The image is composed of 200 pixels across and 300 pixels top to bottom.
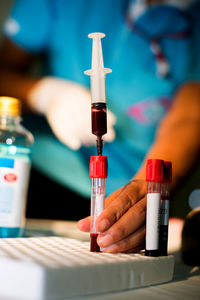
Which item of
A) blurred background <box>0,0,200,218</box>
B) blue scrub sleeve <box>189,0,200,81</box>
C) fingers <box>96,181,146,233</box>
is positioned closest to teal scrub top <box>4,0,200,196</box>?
blue scrub sleeve <box>189,0,200,81</box>

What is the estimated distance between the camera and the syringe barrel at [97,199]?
0.50 meters

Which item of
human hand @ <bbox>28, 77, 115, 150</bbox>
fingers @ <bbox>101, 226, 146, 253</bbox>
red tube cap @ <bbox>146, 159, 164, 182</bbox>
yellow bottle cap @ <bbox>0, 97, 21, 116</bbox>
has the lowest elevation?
fingers @ <bbox>101, 226, 146, 253</bbox>

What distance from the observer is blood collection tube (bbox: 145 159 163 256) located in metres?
0.47

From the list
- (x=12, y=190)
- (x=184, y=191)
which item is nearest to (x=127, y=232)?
(x=12, y=190)

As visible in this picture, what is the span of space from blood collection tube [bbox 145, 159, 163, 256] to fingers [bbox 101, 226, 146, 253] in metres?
0.02

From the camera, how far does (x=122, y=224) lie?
1.60 ft

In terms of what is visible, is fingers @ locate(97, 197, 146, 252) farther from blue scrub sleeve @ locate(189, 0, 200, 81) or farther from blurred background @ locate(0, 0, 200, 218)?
blue scrub sleeve @ locate(189, 0, 200, 81)

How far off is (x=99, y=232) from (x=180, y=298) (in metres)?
0.13

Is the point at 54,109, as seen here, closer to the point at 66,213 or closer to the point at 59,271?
the point at 66,213

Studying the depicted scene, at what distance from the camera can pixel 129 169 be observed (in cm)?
119

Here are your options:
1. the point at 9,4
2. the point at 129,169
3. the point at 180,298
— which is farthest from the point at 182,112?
the point at 180,298

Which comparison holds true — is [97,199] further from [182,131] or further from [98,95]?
[182,131]

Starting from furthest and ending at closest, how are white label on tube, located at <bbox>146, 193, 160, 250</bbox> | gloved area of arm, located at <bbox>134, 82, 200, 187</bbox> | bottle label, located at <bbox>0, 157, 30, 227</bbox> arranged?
gloved area of arm, located at <bbox>134, 82, 200, 187</bbox> → bottle label, located at <bbox>0, 157, 30, 227</bbox> → white label on tube, located at <bbox>146, 193, 160, 250</bbox>

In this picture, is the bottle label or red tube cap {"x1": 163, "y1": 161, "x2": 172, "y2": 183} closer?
red tube cap {"x1": 163, "y1": 161, "x2": 172, "y2": 183}
